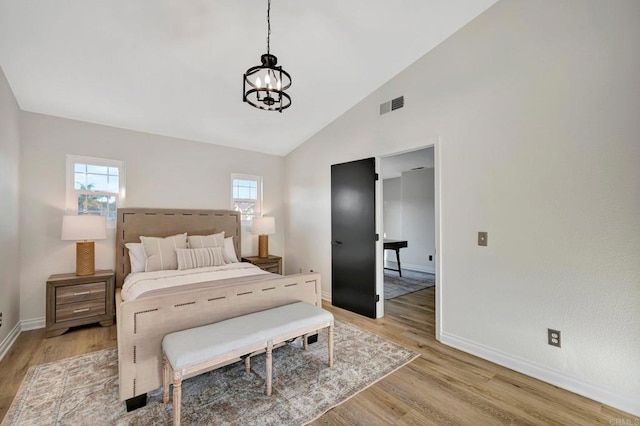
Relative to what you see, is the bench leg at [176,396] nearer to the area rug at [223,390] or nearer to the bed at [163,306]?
the area rug at [223,390]

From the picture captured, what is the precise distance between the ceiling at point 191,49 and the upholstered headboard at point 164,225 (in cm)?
126

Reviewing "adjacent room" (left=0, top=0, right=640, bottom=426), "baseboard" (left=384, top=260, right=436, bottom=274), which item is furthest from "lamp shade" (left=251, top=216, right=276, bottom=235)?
"baseboard" (left=384, top=260, right=436, bottom=274)

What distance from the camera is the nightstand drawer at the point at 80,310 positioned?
3071 mm

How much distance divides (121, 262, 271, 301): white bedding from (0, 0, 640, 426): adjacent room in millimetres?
45

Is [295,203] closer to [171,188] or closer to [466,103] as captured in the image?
[171,188]

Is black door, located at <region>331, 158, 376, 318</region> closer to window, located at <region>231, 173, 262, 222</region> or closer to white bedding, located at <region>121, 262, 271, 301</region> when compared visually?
white bedding, located at <region>121, 262, 271, 301</region>

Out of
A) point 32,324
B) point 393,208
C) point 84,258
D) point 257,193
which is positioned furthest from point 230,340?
point 393,208

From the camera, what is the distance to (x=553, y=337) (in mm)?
2211

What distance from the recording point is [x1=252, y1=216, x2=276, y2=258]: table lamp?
467 cm

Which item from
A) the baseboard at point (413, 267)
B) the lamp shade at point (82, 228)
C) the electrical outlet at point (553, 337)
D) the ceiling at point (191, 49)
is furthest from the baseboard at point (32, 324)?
the baseboard at point (413, 267)

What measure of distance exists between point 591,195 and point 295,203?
12.8 ft

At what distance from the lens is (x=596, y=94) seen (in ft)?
6.68

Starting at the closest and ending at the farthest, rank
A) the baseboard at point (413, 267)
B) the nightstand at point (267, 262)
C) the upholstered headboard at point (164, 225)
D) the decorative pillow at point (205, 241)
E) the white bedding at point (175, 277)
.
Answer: the white bedding at point (175, 277)
the upholstered headboard at point (164, 225)
the decorative pillow at point (205, 241)
the nightstand at point (267, 262)
the baseboard at point (413, 267)

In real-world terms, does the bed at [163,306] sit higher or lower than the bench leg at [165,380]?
higher
